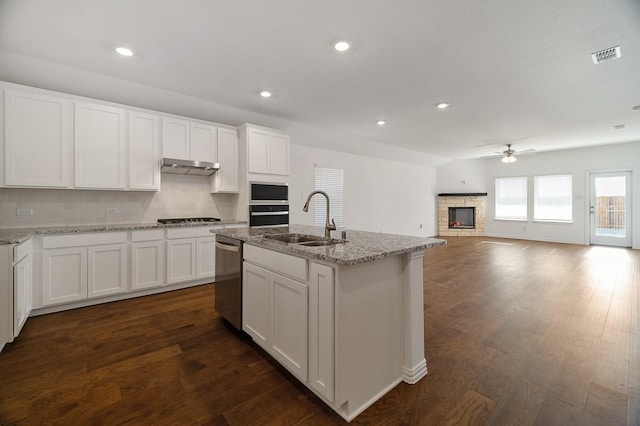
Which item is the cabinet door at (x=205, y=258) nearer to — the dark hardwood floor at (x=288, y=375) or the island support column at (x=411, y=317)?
the dark hardwood floor at (x=288, y=375)

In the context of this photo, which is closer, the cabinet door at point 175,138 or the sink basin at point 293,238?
the sink basin at point 293,238

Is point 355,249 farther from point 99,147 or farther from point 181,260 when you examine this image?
point 99,147

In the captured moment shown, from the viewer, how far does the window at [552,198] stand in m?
8.01

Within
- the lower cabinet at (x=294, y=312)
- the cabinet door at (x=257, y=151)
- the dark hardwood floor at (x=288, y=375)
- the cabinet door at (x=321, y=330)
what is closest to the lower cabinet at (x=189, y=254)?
the dark hardwood floor at (x=288, y=375)

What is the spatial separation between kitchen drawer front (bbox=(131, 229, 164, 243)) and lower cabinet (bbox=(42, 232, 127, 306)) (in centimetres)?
10

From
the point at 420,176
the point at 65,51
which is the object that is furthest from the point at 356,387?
the point at 420,176

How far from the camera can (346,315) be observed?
152 centimetres

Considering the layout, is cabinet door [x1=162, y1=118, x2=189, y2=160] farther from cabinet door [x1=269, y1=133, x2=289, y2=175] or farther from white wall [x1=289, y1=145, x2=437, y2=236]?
white wall [x1=289, y1=145, x2=437, y2=236]

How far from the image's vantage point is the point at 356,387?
5.19ft

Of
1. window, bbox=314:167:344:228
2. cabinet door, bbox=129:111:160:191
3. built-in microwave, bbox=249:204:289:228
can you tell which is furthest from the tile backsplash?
window, bbox=314:167:344:228

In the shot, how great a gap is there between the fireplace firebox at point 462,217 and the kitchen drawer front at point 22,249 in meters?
10.3

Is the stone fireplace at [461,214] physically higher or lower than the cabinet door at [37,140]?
lower

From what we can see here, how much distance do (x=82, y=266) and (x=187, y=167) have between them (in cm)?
171

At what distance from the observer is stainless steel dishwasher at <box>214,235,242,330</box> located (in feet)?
8.01
